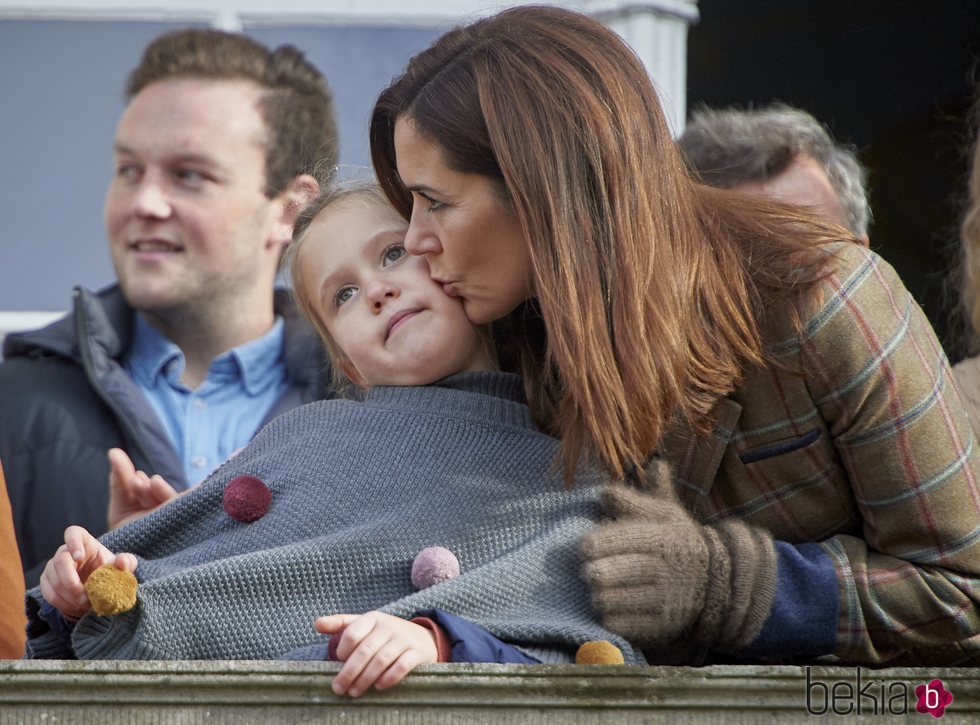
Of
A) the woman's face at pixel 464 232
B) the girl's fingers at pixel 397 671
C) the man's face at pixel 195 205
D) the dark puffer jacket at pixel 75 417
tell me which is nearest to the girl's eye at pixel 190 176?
the man's face at pixel 195 205

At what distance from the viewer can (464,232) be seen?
78.1 inches

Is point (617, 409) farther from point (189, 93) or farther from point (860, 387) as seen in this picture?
point (189, 93)

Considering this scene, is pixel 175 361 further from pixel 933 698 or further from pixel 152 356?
pixel 933 698

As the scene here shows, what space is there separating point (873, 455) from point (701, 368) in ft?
0.84

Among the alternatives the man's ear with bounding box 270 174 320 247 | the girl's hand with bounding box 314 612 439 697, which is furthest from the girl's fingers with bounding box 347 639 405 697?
the man's ear with bounding box 270 174 320 247

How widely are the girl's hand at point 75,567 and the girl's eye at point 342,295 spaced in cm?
58

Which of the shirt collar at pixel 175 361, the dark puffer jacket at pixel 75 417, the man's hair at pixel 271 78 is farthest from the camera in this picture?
the man's hair at pixel 271 78

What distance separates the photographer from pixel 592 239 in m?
1.93

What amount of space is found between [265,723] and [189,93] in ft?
7.53

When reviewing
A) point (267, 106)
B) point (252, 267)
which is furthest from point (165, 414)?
point (267, 106)

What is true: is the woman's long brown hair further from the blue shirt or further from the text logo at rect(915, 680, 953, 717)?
the blue shirt

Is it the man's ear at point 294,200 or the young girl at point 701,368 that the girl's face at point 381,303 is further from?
the man's ear at point 294,200

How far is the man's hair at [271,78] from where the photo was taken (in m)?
3.51

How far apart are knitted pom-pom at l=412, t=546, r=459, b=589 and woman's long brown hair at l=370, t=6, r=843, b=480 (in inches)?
8.1
